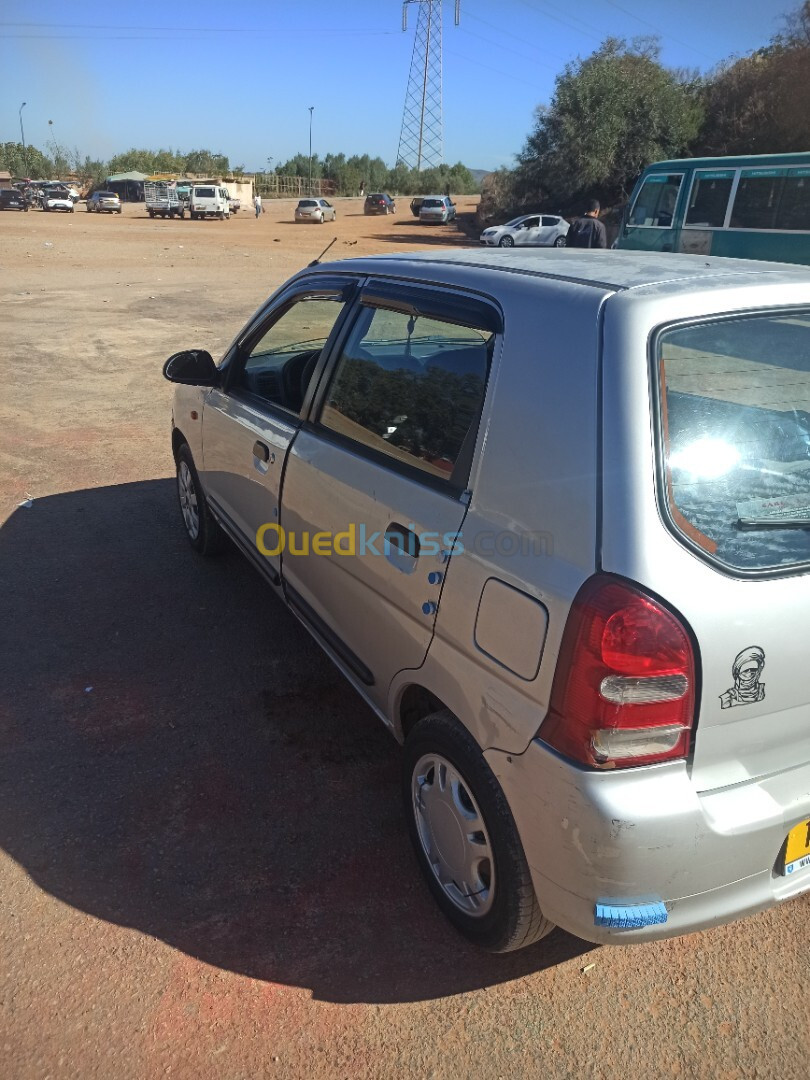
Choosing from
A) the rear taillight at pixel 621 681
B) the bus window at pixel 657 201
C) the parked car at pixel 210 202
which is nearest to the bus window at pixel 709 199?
the bus window at pixel 657 201

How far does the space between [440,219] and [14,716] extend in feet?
157

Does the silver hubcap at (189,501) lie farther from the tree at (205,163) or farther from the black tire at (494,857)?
the tree at (205,163)

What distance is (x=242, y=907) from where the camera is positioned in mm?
2553

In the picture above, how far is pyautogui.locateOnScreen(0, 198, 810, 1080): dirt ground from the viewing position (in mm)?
2141

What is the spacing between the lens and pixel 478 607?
2.06 m

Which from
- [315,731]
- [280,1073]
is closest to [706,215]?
[315,731]

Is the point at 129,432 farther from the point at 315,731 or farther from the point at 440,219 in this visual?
the point at 440,219

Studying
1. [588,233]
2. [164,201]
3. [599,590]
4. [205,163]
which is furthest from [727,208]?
[205,163]

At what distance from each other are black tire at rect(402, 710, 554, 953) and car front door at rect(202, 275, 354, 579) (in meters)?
1.43

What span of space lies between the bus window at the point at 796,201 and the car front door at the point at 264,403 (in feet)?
43.1

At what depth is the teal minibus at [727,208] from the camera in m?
14.2

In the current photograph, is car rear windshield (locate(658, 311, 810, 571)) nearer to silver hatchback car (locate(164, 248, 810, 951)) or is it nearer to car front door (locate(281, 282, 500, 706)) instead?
silver hatchback car (locate(164, 248, 810, 951))

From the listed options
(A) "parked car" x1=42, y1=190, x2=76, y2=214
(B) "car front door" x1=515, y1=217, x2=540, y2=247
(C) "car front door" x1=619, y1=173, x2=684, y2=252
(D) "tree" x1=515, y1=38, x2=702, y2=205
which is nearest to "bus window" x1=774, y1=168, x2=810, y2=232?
(C) "car front door" x1=619, y1=173, x2=684, y2=252

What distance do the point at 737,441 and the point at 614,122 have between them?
40.4 m
